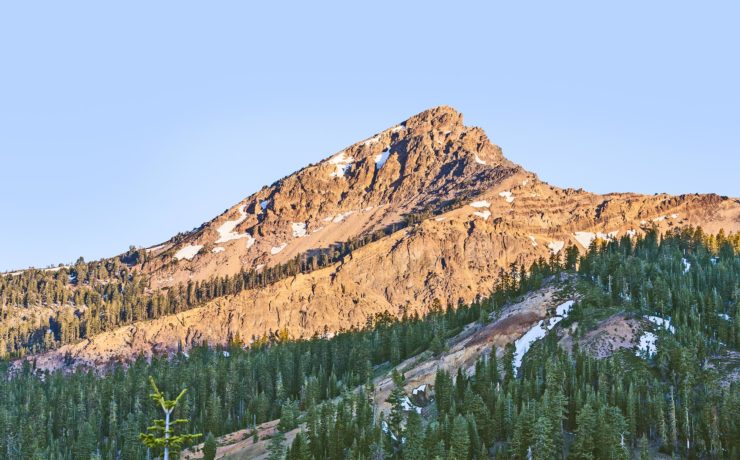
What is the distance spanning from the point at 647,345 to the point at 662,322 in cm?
1195

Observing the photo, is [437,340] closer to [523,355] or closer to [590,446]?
[523,355]

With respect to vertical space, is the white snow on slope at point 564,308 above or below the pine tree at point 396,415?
above

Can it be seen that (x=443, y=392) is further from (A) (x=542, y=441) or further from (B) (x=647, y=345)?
(B) (x=647, y=345)

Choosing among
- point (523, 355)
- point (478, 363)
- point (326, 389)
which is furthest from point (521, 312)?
point (326, 389)

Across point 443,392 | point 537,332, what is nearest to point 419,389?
point 443,392

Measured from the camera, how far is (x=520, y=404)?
149 meters

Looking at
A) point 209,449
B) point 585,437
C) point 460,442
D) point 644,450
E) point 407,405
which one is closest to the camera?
point 585,437

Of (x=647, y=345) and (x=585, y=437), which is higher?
(x=647, y=345)

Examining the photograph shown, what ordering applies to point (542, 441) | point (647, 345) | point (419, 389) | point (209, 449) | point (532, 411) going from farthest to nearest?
point (419, 389)
point (647, 345)
point (209, 449)
point (532, 411)
point (542, 441)

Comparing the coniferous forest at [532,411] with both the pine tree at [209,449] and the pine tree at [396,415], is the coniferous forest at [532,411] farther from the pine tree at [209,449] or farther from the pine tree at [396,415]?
the pine tree at [209,449]

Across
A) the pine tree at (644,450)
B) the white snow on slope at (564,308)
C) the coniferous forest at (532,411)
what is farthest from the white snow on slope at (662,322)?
the pine tree at (644,450)

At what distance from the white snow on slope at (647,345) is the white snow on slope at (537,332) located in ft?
73.0

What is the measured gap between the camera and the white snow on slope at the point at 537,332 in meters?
183

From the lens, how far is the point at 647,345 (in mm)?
171375
